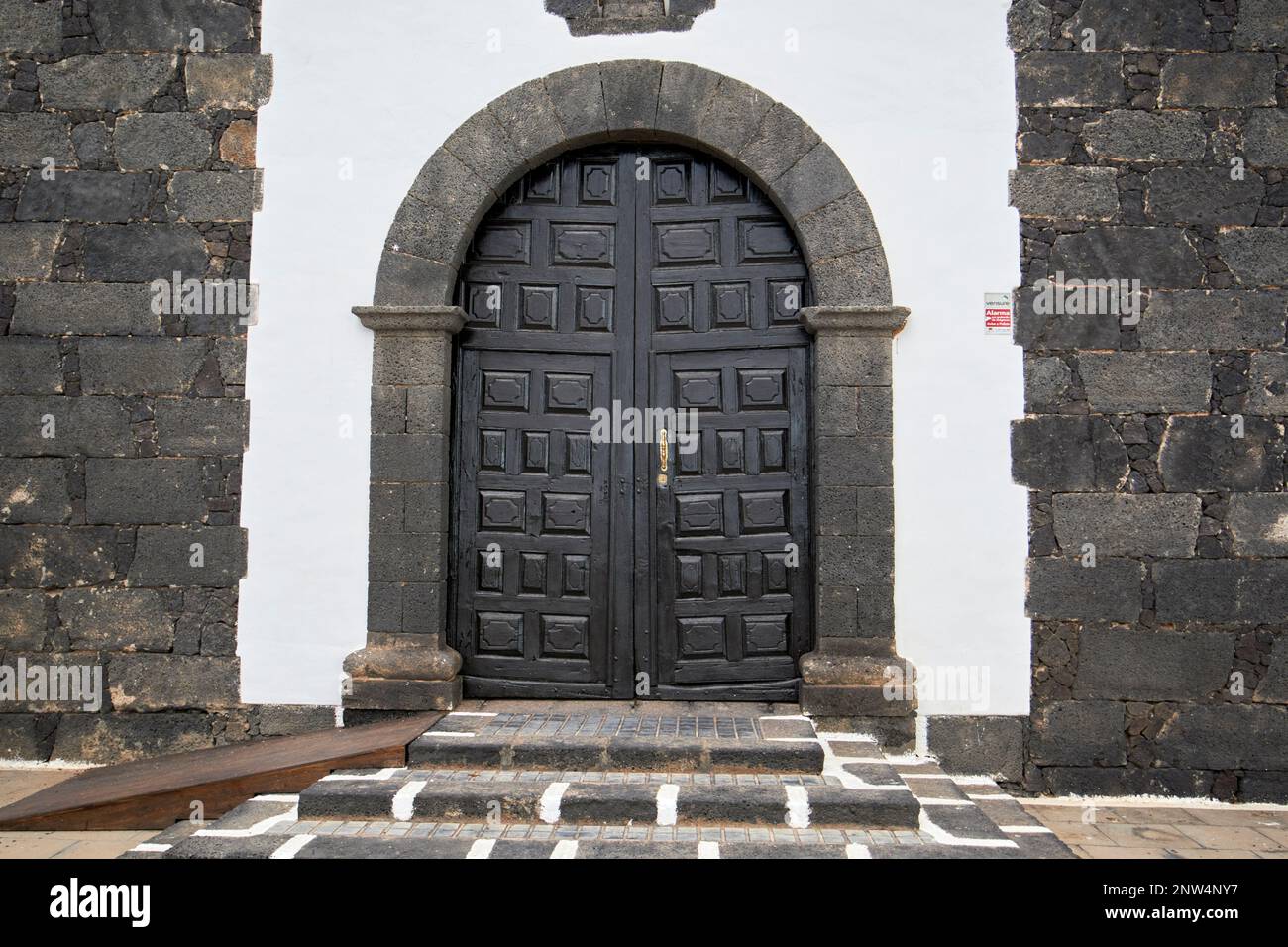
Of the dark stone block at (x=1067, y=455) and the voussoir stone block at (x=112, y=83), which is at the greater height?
the voussoir stone block at (x=112, y=83)

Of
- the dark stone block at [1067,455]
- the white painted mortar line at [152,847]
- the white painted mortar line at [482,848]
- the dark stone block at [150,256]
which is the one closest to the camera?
the white painted mortar line at [482,848]

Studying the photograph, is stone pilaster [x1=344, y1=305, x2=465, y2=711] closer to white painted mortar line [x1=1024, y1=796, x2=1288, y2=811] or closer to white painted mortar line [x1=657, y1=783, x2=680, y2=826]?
white painted mortar line [x1=657, y1=783, x2=680, y2=826]

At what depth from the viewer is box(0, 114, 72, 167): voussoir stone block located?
4770 millimetres

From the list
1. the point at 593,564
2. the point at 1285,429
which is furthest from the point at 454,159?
the point at 1285,429

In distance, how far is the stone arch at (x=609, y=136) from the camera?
15.1 ft

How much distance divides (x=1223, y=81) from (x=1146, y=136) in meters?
0.42

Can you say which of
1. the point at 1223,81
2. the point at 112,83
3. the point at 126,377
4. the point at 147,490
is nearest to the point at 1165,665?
the point at 1223,81

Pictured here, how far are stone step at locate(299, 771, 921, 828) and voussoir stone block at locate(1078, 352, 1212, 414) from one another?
6.65ft

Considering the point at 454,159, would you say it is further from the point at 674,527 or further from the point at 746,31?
the point at 674,527

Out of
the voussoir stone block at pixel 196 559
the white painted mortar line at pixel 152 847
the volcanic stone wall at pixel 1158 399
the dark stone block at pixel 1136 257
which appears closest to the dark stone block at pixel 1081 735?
the volcanic stone wall at pixel 1158 399

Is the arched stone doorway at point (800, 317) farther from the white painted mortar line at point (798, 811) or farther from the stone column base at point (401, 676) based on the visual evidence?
the white painted mortar line at point (798, 811)

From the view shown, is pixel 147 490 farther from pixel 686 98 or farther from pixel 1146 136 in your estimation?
pixel 1146 136

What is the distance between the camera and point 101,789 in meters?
4.07

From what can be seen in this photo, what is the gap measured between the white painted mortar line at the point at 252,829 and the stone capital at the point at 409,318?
2.10m
